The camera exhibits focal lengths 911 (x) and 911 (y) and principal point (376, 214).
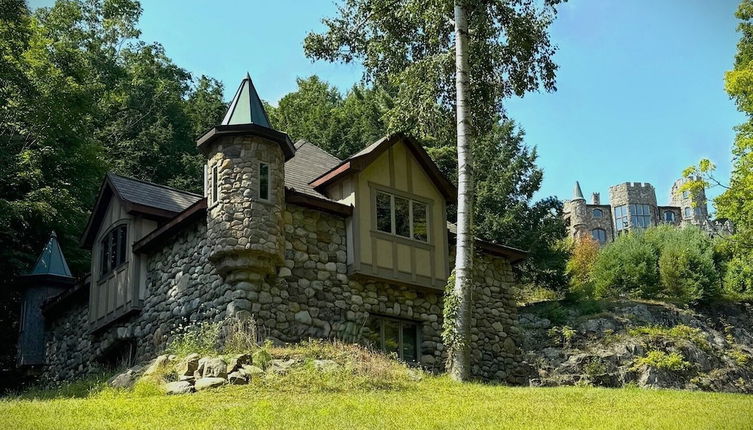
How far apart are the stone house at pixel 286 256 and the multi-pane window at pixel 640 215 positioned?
50.7 metres

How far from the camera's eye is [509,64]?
2186 cm

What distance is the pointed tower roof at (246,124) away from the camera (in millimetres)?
19203

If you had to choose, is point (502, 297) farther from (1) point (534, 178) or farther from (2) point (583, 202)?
(2) point (583, 202)

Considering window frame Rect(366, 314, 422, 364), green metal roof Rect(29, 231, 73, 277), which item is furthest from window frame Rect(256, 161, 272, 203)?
green metal roof Rect(29, 231, 73, 277)

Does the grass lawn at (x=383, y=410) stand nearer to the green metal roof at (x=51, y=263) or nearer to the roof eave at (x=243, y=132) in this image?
the roof eave at (x=243, y=132)

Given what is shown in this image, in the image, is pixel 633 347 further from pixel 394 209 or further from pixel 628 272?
pixel 628 272

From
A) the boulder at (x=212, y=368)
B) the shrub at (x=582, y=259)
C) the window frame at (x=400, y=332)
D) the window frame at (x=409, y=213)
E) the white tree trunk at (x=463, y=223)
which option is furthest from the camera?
the shrub at (x=582, y=259)

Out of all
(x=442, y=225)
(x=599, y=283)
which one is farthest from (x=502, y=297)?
(x=599, y=283)

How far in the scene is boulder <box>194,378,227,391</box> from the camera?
49.4 ft

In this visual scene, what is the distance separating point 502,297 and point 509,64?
5.80 meters

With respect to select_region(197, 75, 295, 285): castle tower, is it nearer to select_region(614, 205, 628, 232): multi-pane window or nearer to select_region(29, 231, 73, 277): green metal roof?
select_region(29, 231, 73, 277): green metal roof

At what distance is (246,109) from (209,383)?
6.90m

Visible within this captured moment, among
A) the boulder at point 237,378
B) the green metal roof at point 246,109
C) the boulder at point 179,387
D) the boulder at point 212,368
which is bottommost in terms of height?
the boulder at point 179,387

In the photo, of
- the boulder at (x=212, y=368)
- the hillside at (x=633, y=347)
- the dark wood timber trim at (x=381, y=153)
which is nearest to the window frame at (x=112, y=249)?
the dark wood timber trim at (x=381, y=153)
